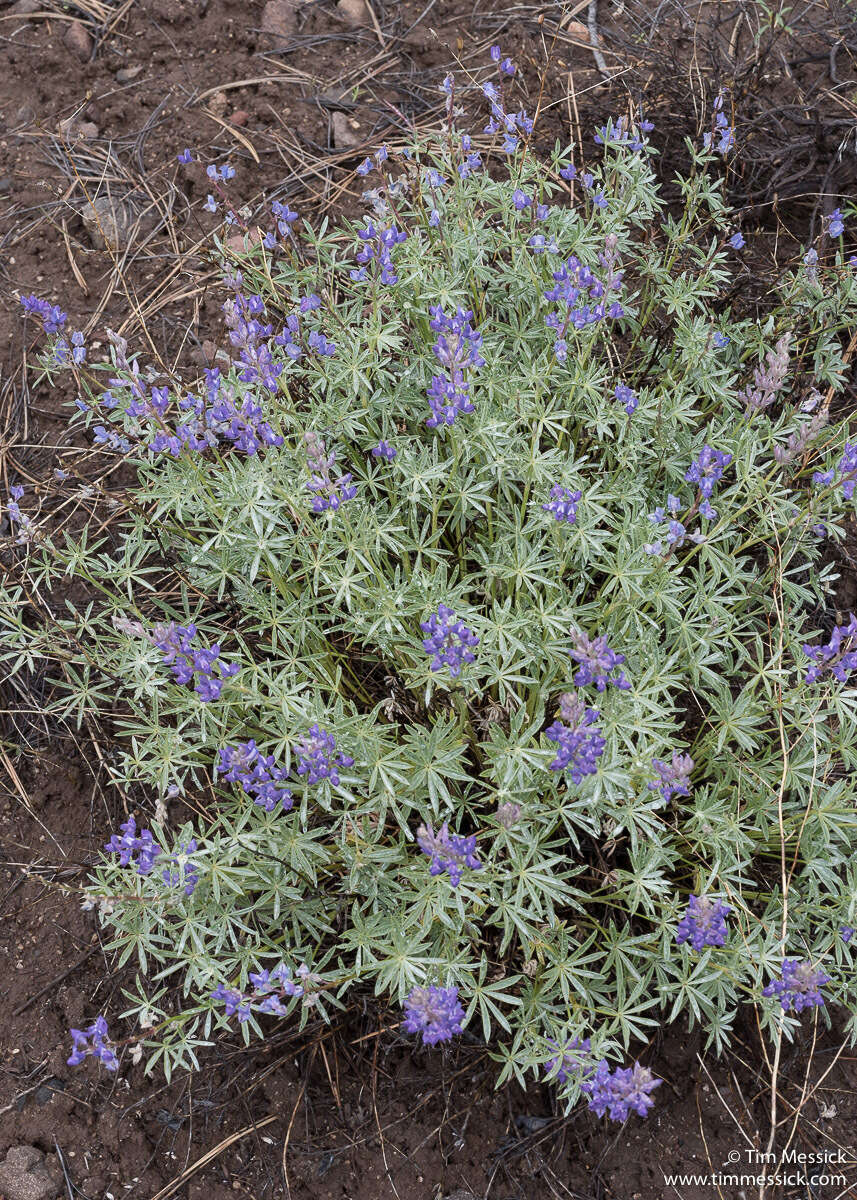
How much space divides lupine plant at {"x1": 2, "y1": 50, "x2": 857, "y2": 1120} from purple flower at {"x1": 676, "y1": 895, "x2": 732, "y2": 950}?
0.8 inches

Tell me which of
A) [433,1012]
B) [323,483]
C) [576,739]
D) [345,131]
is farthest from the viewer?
[345,131]

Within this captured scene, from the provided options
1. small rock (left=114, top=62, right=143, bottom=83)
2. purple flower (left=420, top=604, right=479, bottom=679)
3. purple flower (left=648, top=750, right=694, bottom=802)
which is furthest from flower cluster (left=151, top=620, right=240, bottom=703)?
small rock (left=114, top=62, right=143, bottom=83)

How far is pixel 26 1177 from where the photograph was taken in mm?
3584

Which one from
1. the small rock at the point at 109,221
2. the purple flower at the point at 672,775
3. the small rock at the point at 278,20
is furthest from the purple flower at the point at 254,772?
the small rock at the point at 278,20

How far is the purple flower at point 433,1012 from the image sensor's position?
2732mm

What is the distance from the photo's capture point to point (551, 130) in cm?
581

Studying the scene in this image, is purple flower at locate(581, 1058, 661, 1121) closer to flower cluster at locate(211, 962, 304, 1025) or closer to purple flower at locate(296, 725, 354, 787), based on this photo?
flower cluster at locate(211, 962, 304, 1025)

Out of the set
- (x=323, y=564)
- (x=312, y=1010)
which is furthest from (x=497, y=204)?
(x=312, y=1010)

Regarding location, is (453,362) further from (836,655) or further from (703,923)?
(703,923)

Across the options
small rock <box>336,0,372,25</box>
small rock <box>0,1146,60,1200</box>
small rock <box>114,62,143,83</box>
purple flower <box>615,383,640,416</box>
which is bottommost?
small rock <box>0,1146,60,1200</box>

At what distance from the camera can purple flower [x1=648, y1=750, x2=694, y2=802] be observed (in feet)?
9.87

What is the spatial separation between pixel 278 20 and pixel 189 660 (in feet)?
16.0

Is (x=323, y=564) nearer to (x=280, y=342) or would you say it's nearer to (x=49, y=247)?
(x=280, y=342)

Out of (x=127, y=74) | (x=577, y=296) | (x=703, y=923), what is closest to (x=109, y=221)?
(x=127, y=74)
